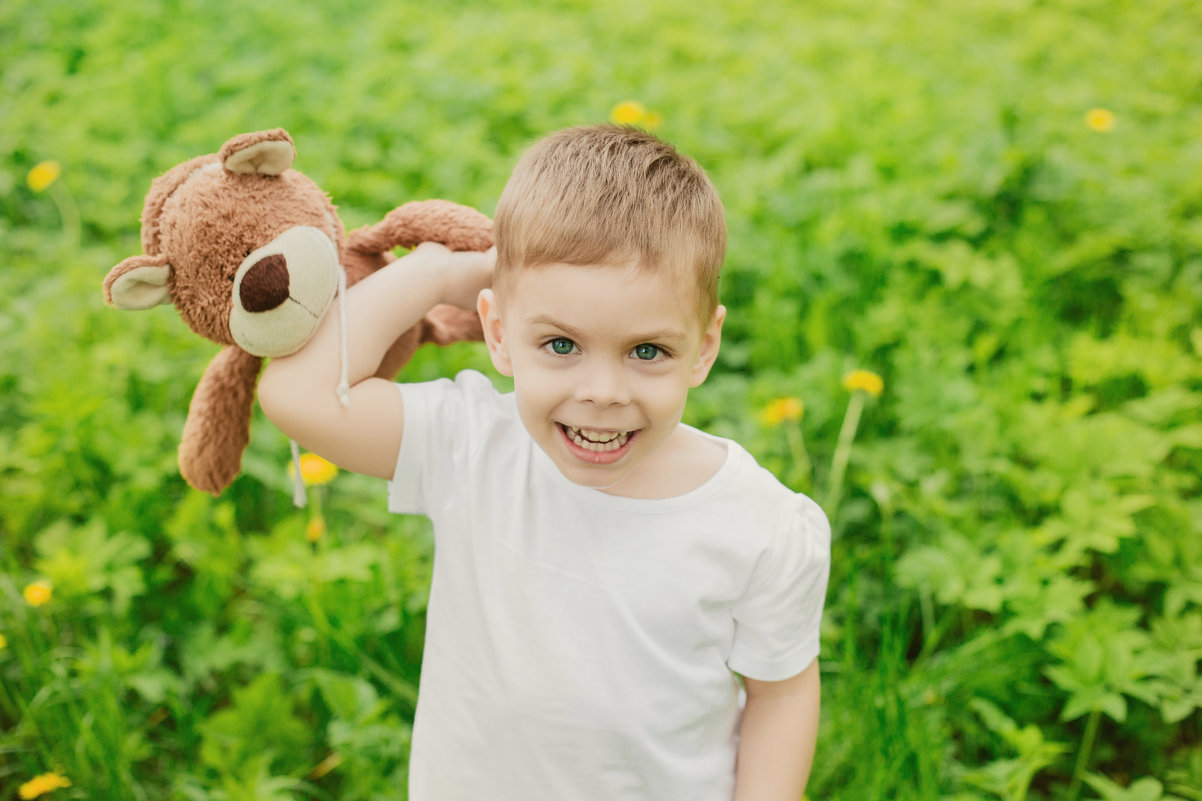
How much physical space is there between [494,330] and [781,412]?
50.0 inches

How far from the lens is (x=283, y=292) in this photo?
1.04m

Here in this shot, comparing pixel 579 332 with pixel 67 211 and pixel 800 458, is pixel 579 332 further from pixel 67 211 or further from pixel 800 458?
pixel 67 211

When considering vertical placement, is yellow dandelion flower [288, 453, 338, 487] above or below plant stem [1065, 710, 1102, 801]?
above

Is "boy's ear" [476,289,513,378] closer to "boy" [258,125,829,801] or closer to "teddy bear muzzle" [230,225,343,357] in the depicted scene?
"boy" [258,125,829,801]

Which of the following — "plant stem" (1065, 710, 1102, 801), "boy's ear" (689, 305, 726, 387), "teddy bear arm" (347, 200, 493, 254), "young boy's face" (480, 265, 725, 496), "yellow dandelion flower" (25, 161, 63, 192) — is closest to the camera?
"young boy's face" (480, 265, 725, 496)

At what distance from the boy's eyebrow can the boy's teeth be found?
0.12 metres

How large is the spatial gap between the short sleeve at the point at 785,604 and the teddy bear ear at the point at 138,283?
0.76 m

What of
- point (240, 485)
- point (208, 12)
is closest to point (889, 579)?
point (240, 485)

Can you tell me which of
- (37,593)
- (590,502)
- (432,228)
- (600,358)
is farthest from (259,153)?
(37,593)

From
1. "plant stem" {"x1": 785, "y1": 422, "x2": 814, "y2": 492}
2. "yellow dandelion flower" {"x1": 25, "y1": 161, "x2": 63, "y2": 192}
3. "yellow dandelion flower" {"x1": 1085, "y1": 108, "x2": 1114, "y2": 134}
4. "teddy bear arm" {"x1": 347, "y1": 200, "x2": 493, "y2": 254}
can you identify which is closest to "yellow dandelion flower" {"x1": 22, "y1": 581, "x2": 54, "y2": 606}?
"teddy bear arm" {"x1": 347, "y1": 200, "x2": 493, "y2": 254}

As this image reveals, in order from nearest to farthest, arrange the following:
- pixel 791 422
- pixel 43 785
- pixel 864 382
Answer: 1. pixel 43 785
2. pixel 864 382
3. pixel 791 422

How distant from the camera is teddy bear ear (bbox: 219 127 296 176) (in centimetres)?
102

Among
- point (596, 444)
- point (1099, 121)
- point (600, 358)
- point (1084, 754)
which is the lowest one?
point (1084, 754)

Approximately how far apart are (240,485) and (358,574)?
55 centimetres
